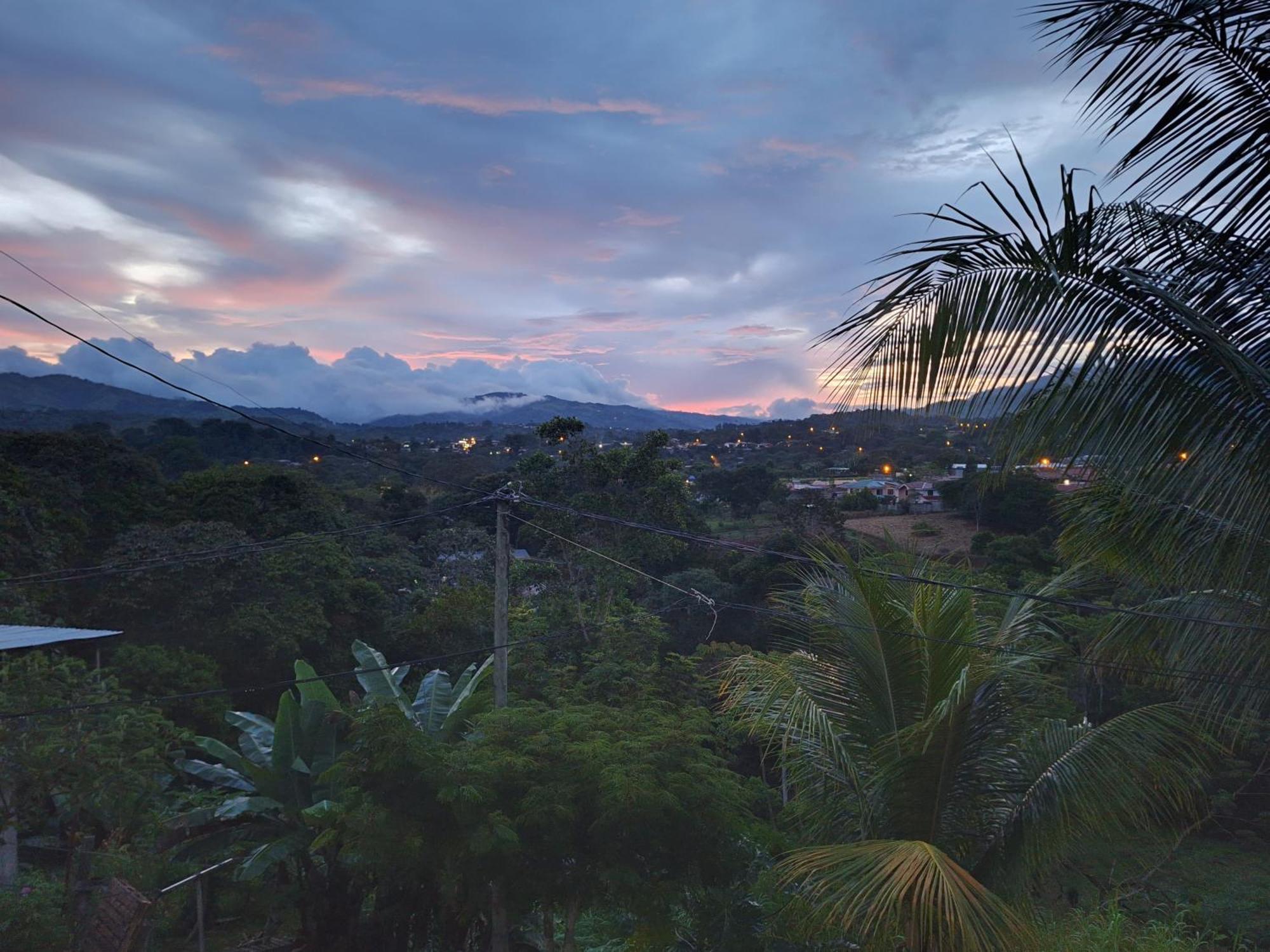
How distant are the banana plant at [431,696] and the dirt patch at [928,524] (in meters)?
14.5

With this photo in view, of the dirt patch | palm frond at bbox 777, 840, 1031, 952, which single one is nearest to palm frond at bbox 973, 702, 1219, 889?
palm frond at bbox 777, 840, 1031, 952

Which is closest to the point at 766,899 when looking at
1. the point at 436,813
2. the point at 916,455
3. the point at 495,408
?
the point at 436,813

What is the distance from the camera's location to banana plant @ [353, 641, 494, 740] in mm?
9602

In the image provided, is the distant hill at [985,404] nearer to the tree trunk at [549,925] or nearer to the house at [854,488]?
the tree trunk at [549,925]

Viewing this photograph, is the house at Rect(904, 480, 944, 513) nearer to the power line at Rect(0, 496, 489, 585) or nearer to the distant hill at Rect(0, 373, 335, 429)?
the power line at Rect(0, 496, 489, 585)

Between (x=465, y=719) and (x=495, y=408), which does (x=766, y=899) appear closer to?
(x=465, y=719)

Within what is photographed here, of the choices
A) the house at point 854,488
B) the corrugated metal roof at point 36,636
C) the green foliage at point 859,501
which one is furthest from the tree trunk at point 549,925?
the green foliage at point 859,501

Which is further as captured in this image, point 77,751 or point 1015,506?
point 1015,506

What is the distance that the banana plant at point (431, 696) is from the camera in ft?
31.5

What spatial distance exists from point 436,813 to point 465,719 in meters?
2.55

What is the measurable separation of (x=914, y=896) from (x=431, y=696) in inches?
288

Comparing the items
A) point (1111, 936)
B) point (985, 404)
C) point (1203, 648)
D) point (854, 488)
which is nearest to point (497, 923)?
point (1111, 936)

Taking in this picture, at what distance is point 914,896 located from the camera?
4117 mm

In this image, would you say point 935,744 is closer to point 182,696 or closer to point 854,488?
point 182,696
